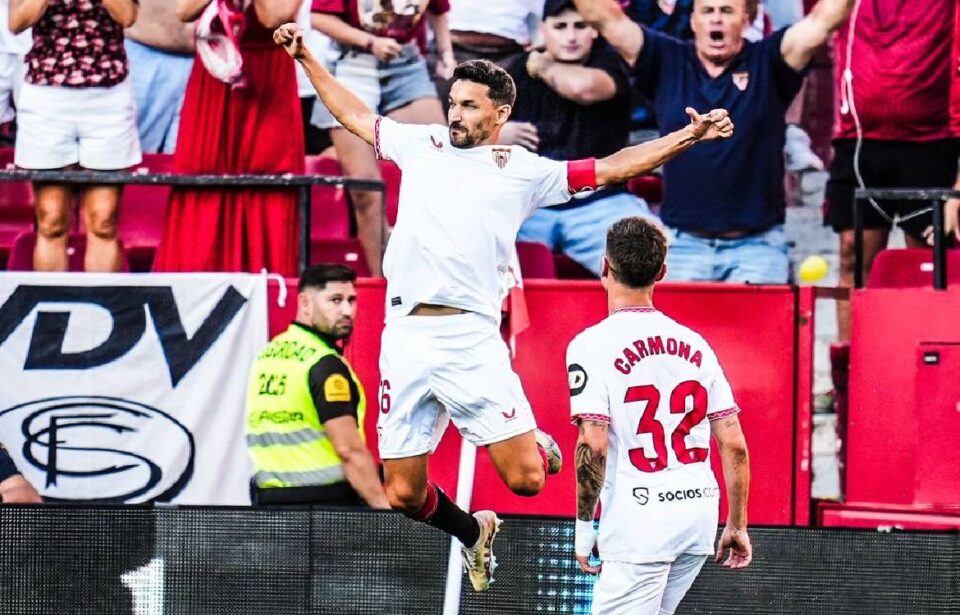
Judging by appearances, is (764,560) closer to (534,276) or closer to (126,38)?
(534,276)

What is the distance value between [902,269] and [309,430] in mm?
3455

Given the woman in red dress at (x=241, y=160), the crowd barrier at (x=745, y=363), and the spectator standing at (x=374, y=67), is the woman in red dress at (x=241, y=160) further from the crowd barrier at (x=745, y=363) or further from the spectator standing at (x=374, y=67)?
the crowd barrier at (x=745, y=363)

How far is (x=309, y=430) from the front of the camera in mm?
8789

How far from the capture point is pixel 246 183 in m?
9.81

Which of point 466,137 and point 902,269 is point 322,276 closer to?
point 466,137

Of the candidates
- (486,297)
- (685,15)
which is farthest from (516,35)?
(486,297)

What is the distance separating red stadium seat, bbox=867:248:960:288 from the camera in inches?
388

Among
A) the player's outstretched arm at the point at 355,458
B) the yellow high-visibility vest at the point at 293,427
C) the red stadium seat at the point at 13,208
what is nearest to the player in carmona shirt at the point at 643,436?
the player's outstretched arm at the point at 355,458

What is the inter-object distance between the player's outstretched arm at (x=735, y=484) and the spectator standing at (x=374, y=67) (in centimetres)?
432

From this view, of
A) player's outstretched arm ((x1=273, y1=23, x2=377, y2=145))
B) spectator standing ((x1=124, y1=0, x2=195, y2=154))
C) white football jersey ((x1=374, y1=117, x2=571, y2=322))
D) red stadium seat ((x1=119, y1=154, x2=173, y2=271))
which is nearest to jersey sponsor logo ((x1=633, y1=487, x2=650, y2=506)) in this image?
white football jersey ((x1=374, y1=117, x2=571, y2=322))

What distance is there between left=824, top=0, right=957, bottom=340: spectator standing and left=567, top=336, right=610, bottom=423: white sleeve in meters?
4.03

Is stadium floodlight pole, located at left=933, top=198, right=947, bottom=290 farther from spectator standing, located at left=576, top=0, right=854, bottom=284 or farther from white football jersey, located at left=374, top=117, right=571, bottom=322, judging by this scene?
white football jersey, located at left=374, top=117, right=571, bottom=322

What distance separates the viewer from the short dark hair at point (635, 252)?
6.31 meters

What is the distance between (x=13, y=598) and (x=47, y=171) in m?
2.72
